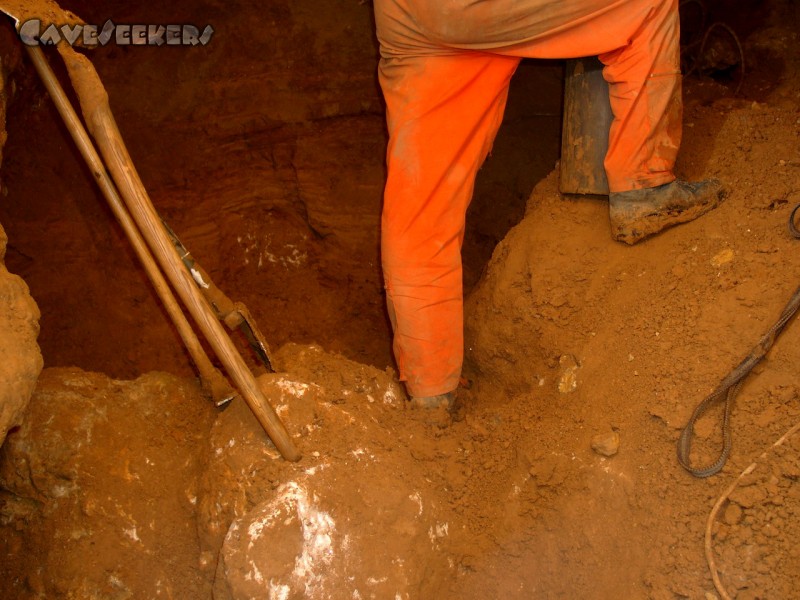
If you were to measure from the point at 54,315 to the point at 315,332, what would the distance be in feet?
4.03

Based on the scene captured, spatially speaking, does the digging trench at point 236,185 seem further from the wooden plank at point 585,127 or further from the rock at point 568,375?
the wooden plank at point 585,127

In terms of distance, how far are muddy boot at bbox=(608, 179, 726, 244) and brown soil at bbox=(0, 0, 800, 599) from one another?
56 millimetres

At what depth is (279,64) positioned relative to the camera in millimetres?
3154

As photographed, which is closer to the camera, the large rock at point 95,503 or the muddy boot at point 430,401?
the large rock at point 95,503

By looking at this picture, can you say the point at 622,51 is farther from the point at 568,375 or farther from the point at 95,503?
the point at 95,503

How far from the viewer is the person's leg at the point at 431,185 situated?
7.11 ft

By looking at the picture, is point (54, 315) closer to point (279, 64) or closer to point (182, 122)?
point (182, 122)

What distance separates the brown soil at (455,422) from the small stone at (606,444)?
1 centimetres

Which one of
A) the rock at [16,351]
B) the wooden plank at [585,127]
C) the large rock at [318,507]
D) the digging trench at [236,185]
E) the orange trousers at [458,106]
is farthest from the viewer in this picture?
the digging trench at [236,185]

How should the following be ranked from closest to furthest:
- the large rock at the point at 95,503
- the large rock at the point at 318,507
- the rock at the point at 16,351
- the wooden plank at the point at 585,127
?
the rock at the point at 16,351 < the large rock at the point at 318,507 < the large rock at the point at 95,503 < the wooden plank at the point at 585,127

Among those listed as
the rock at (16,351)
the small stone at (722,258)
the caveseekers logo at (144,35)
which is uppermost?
the caveseekers logo at (144,35)

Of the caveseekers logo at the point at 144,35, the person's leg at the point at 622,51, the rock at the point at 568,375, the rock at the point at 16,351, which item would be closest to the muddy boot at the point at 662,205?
the person's leg at the point at 622,51

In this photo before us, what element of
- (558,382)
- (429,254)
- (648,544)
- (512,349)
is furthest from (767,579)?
(429,254)

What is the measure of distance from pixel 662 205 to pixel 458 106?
2.53ft
